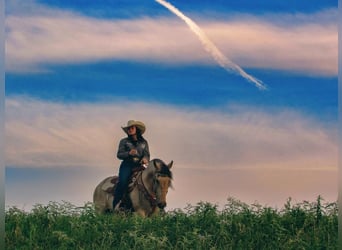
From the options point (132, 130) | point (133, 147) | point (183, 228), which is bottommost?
point (183, 228)

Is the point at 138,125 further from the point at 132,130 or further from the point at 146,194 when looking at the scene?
the point at 146,194

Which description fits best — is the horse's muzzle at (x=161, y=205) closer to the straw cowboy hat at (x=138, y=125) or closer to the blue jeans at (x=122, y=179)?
the blue jeans at (x=122, y=179)

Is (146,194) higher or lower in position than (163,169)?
lower

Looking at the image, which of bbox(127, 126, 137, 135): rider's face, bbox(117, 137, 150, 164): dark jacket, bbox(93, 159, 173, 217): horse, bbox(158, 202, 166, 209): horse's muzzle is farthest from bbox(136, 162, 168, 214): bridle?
bbox(127, 126, 137, 135): rider's face

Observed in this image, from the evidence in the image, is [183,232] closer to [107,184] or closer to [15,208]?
[107,184]

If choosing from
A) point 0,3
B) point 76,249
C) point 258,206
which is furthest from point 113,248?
point 0,3

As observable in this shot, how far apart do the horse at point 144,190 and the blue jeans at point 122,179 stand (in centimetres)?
6

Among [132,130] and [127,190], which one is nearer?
[132,130]

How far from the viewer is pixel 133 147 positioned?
13.2 m

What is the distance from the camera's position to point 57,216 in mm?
13055

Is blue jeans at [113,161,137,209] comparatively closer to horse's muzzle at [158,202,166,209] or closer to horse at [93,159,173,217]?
horse at [93,159,173,217]

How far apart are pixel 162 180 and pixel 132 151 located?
0.64 m

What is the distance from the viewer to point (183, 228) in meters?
12.6

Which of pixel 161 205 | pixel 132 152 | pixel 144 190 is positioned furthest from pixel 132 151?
pixel 161 205
